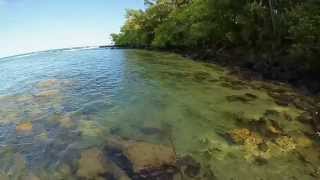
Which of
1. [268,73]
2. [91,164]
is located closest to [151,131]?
[91,164]

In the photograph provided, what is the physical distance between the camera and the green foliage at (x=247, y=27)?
92.0ft

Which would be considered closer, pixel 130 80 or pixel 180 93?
pixel 180 93

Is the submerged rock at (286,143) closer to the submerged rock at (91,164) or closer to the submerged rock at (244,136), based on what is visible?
the submerged rock at (244,136)

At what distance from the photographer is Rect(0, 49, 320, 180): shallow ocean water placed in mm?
15531

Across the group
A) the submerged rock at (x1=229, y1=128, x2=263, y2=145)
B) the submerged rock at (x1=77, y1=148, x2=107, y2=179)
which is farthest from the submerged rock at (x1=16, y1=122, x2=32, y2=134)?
the submerged rock at (x1=229, y1=128, x2=263, y2=145)

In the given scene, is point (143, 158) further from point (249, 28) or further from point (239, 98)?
point (249, 28)

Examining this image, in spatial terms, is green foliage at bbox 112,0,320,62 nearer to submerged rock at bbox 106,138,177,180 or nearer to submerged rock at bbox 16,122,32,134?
submerged rock at bbox 106,138,177,180

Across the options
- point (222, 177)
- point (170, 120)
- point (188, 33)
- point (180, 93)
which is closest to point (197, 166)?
point (222, 177)

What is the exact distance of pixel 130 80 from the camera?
33.0m

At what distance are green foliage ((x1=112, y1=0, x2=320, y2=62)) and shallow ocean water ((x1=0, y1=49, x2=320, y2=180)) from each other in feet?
16.2

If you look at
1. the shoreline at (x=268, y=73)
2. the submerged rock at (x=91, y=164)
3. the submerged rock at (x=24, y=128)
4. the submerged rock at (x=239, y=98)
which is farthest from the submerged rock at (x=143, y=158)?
the shoreline at (x=268, y=73)

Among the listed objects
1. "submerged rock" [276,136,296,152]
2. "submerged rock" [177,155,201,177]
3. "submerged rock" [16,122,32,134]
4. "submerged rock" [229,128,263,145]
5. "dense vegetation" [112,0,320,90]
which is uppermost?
"dense vegetation" [112,0,320,90]

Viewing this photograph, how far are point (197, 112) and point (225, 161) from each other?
640 centimetres

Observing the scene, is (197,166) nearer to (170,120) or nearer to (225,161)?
(225,161)
